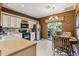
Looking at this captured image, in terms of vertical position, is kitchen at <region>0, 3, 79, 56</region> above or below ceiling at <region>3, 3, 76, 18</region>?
below

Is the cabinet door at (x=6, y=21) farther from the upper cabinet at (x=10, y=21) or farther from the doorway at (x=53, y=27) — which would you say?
the doorway at (x=53, y=27)

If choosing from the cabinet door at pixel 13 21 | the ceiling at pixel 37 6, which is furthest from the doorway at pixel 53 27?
the cabinet door at pixel 13 21

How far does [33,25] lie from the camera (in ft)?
31.7

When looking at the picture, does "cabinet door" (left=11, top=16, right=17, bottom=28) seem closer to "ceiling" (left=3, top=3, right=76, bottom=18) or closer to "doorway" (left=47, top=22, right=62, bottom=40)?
"ceiling" (left=3, top=3, right=76, bottom=18)

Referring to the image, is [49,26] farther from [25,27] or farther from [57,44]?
[57,44]

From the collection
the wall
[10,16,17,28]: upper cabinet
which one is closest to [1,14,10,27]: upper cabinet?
Answer: [10,16,17,28]: upper cabinet

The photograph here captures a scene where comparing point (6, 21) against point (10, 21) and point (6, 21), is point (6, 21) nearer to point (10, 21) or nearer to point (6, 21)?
point (6, 21)

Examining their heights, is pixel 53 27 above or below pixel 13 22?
below

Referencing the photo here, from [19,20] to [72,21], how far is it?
359 centimetres

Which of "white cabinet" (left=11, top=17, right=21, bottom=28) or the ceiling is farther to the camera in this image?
"white cabinet" (left=11, top=17, right=21, bottom=28)

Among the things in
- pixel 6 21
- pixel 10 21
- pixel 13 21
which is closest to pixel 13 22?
pixel 13 21

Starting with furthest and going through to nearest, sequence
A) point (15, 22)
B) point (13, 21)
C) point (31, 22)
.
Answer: point (31, 22)
point (15, 22)
point (13, 21)

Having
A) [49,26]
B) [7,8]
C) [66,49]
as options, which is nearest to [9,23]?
[7,8]

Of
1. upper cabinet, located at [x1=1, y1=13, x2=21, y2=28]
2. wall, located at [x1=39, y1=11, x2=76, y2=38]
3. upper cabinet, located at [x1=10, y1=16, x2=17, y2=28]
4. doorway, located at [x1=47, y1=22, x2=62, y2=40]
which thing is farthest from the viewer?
doorway, located at [x1=47, y1=22, x2=62, y2=40]
